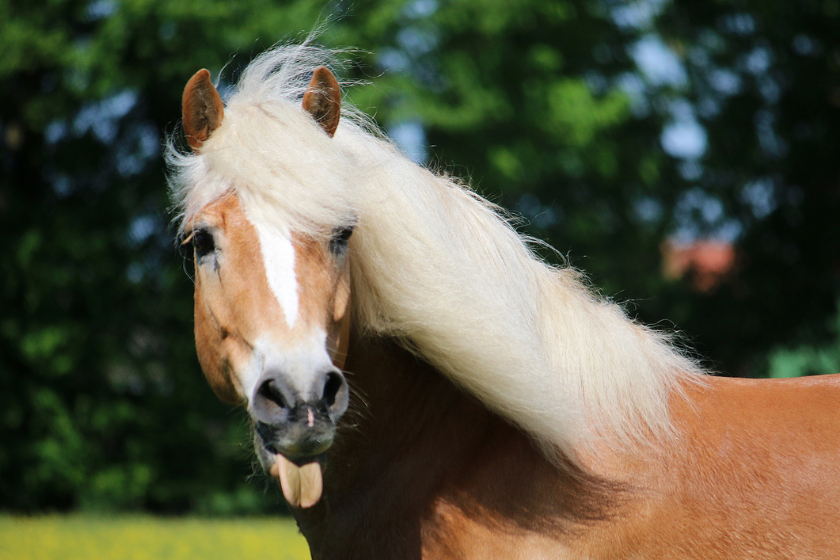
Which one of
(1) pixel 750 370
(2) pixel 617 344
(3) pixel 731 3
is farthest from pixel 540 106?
(2) pixel 617 344

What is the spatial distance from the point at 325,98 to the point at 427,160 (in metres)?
7.71

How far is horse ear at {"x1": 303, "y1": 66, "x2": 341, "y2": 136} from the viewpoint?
7.77 feet

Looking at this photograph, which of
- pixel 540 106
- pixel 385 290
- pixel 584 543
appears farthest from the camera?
pixel 540 106

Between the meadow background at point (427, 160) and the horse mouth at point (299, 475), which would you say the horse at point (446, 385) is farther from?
the meadow background at point (427, 160)

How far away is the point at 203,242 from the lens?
2.20 m

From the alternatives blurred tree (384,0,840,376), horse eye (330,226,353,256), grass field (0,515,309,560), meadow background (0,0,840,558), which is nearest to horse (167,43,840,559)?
horse eye (330,226,353,256)

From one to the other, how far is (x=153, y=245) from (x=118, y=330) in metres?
1.60

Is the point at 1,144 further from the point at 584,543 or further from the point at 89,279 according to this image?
the point at 584,543

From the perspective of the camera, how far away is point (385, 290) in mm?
2305

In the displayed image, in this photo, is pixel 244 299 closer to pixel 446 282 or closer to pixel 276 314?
pixel 276 314

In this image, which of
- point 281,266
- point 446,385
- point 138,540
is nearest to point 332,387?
point 281,266

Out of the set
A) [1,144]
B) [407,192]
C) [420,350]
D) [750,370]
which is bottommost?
[750,370]

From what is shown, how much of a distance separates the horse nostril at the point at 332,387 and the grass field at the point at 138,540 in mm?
6073

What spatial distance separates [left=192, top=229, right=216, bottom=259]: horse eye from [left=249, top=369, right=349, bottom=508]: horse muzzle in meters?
0.54
